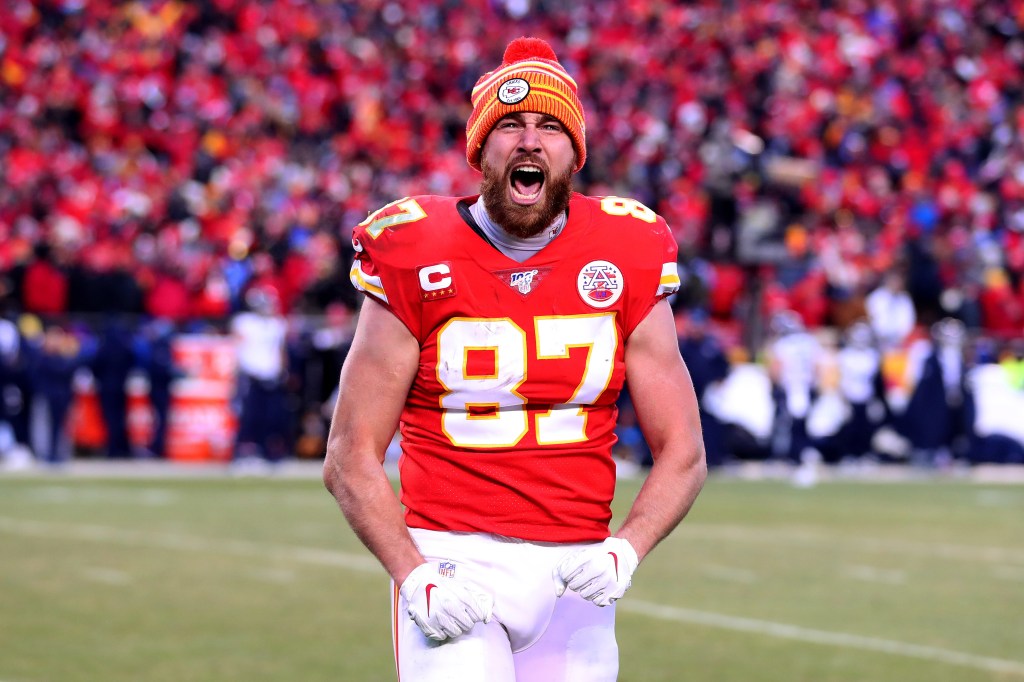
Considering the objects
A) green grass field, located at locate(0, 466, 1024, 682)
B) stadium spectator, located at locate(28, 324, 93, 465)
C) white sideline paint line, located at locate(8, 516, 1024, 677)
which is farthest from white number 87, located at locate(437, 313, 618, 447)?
stadium spectator, located at locate(28, 324, 93, 465)

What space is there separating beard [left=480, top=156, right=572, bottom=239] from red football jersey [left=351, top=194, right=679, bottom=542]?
2.7 inches

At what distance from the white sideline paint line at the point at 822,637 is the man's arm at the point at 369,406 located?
4666 millimetres

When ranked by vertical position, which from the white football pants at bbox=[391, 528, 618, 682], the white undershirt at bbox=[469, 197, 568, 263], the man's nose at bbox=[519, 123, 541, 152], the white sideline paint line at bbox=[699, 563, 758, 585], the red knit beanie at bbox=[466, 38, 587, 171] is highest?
the red knit beanie at bbox=[466, 38, 587, 171]

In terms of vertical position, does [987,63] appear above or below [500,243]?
above

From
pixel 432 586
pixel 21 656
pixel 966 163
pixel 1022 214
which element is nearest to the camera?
pixel 432 586

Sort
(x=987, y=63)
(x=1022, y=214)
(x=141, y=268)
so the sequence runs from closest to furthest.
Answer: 1. (x=141, y=268)
2. (x=1022, y=214)
3. (x=987, y=63)

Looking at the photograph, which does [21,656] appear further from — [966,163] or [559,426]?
[966,163]

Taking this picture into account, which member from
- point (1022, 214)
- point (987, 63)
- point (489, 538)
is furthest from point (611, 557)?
point (987, 63)

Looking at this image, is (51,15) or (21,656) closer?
(21,656)

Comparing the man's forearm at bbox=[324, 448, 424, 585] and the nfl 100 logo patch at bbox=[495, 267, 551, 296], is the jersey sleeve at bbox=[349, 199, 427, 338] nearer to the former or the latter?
the nfl 100 logo patch at bbox=[495, 267, 551, 296]

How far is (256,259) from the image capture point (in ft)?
66.6

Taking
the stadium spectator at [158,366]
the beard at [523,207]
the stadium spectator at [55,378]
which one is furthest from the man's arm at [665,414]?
the stadium spectator at [158,366]

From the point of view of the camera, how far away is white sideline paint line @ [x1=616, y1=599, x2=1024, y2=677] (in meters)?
7.70

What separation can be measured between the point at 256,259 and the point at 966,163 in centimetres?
1194
